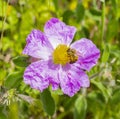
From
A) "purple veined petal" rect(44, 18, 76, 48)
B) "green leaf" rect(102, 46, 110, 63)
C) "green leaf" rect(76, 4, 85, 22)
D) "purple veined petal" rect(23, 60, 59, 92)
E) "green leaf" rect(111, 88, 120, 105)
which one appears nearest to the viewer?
"purple veined petal" rect(23, 60, 59, 92)

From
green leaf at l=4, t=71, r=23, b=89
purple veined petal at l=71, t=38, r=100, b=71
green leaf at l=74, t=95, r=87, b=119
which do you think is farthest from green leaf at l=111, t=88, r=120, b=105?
green leaf at l=4, t=71, r=23, b=89

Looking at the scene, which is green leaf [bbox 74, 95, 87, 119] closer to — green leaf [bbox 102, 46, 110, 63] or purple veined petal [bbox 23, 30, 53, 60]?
green leaf [bbox 102, 46, 110, 63]

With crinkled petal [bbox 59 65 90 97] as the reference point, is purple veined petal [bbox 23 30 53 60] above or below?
above

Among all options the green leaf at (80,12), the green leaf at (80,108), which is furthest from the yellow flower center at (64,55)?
the green leaf at (80,12)

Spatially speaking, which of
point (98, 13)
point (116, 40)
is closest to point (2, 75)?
point (98, 13)

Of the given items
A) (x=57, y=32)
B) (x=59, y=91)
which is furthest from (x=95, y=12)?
(x=59, y=91)

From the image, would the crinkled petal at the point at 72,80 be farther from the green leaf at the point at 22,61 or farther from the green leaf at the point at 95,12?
the green leaf at the point at 95,12

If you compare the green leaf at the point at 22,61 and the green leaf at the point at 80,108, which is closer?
the green leaf at the point at 22,61
